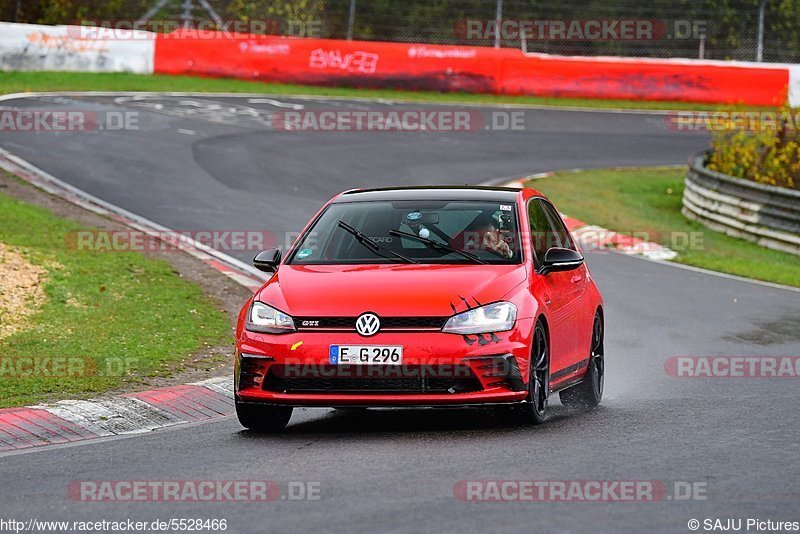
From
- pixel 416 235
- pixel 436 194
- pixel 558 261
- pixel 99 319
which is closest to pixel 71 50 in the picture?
pixel 99 319

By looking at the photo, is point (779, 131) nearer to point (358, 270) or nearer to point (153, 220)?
point (153, 220)

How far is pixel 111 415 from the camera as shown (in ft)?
29.5

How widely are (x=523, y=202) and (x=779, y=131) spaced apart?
16.7 metres

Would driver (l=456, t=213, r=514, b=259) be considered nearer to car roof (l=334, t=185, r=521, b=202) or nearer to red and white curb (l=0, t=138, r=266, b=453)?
car roof (l=334, t=185, r=521, b=202)

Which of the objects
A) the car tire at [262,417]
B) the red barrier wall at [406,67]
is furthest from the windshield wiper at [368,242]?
the red barrier wall at [406,67]

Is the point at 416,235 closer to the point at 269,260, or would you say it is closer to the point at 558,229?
the point at 269,260

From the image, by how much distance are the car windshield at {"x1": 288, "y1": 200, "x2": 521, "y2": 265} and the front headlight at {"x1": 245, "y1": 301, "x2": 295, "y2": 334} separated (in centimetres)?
71

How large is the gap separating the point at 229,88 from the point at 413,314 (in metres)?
27.4

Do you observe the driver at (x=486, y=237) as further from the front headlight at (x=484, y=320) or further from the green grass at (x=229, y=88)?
the green grass at (x=229, y=88)

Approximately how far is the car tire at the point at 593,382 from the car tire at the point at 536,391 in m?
1.36

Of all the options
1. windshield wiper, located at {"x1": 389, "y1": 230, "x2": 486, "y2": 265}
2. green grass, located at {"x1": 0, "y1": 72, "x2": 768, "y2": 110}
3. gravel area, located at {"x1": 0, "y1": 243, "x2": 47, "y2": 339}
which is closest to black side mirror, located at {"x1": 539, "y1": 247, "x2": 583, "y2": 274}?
windshield wiper, located at {"x1": 389, "y1": 230, "x2": 486, "y2": 265}

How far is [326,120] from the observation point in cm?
3061

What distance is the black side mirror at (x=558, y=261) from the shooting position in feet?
29.5

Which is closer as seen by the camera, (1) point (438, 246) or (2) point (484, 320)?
(2) point (484, 320)
